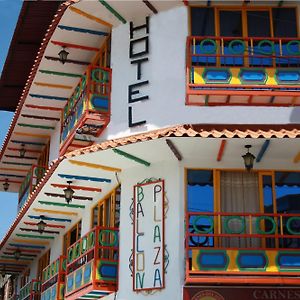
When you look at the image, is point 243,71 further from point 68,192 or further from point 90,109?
point 68,192

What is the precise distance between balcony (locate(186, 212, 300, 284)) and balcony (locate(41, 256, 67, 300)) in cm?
627

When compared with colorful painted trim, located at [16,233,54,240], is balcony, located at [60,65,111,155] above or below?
above

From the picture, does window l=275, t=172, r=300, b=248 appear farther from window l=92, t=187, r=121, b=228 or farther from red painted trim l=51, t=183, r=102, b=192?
red painted trim l=51, t=183, r=102, b=192

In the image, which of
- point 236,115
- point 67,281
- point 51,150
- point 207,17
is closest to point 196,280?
point 236,115

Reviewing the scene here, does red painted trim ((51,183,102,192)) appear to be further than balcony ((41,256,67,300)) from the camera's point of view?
No

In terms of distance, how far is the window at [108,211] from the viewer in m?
17.8

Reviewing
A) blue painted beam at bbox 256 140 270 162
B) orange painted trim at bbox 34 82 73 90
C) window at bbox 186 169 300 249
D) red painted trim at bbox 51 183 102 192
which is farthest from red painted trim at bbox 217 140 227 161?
orange painted trim at bbox 34 82 73 90

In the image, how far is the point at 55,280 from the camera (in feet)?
69.2

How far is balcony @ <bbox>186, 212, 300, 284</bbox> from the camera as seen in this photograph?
14.4 meters

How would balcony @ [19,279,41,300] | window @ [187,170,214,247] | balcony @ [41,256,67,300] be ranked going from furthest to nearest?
balcony @ [19,279,41,300]
balcony @ [41,256,67,300]
window @ [187,170,214,247]

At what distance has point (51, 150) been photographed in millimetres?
24906

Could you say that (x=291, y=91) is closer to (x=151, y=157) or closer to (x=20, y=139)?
(x=151, y=157)

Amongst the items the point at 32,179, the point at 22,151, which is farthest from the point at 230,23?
the point at 22,151

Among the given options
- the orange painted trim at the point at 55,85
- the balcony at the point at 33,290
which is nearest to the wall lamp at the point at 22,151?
the balcony at the point at 33,290
